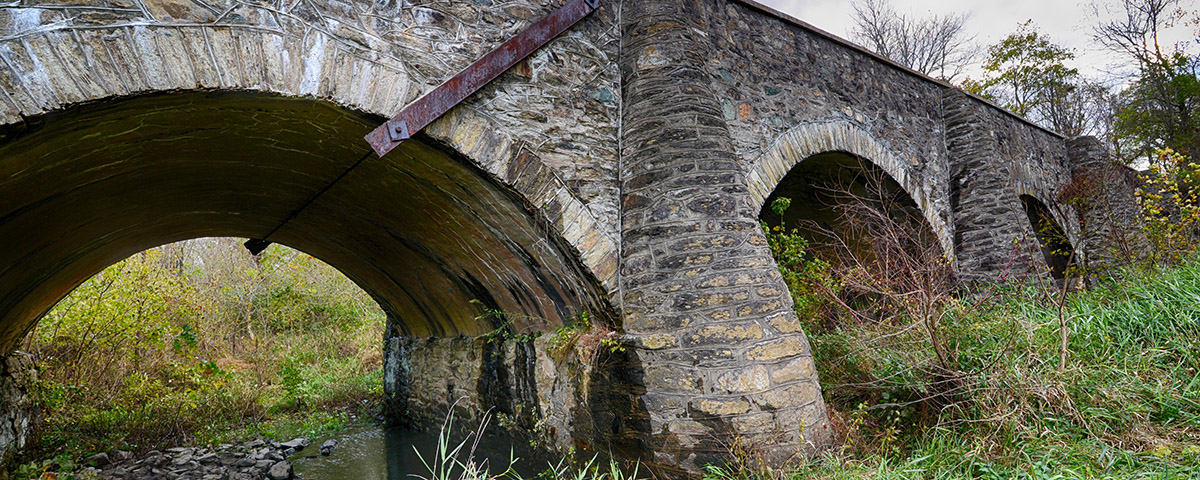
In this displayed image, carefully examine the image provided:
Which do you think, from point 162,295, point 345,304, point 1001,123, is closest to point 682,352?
point 162,295

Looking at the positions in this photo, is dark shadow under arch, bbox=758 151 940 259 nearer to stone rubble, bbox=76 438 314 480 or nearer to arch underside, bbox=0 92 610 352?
arch underside, bbox=0 92 610 352

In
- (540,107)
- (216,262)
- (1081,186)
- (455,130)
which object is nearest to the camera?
(455,130)

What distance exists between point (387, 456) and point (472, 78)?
583cm

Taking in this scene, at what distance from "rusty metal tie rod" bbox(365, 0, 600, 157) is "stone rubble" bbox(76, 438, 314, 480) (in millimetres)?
5085

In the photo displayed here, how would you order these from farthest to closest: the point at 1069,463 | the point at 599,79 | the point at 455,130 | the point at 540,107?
1. the point at 599,79
2. the point at 540,107
3. the point at 455,130
4. the point at 1069,463

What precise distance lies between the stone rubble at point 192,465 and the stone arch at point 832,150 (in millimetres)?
5995

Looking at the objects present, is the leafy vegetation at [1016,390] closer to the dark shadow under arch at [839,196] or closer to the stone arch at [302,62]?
the dark shadow under arch at [839,196]

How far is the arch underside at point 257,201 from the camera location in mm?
3182

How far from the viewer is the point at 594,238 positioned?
4.06 meters

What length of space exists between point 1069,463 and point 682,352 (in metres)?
2.04

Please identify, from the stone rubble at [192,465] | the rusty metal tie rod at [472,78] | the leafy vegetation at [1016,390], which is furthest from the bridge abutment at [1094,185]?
the stone rubble at [192,465]

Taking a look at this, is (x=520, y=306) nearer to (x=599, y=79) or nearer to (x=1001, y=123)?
(x=599, y=79)

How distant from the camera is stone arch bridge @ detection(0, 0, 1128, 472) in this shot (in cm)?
290

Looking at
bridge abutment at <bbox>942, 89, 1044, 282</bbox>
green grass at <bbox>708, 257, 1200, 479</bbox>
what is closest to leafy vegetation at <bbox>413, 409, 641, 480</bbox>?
green grass at <bbox>708, 257, 1200, 479</bbox>
